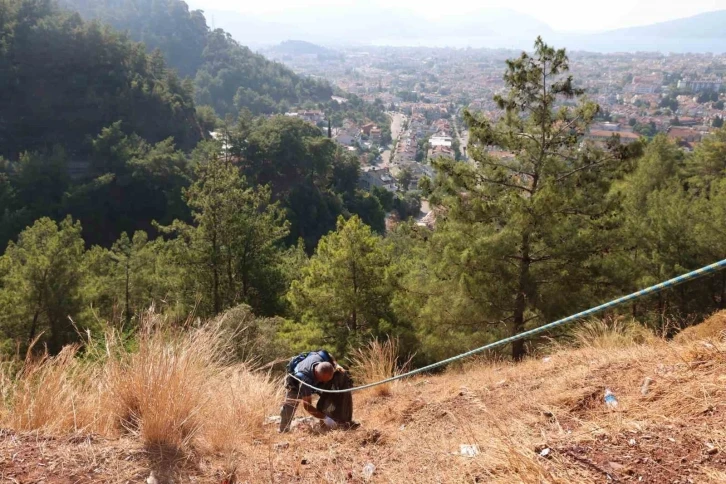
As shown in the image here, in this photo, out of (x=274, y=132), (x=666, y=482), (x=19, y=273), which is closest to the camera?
(x=666, y=482)

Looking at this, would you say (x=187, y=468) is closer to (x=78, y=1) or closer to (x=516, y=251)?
(x=516, y=251)

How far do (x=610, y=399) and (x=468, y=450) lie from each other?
0.93 meters

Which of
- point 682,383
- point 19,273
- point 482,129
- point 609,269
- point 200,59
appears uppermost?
point 200,59

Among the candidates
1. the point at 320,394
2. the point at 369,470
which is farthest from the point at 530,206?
the point at 369,470

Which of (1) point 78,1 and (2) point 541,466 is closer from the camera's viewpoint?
(2) point 541,466

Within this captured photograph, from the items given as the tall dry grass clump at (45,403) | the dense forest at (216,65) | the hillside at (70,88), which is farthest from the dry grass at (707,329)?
the dense forest at (216,65)

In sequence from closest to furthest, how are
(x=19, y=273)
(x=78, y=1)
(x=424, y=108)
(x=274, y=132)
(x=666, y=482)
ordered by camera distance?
1. (x=666, y=482)
2. (x=19, y=273)
3. (x=274, y=132)
4. (x=78, y=1)
5. (x=424, y=108)

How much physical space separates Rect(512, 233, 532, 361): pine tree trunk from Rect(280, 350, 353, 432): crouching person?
4.20 meters

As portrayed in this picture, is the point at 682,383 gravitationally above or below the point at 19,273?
above

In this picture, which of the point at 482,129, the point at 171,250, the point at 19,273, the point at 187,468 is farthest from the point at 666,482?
the point at 19,273

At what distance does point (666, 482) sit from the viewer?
164 centimetres

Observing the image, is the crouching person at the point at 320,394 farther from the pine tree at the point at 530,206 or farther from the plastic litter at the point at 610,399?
the pine tree at the point at 530,206

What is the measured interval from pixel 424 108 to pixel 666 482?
432 feet

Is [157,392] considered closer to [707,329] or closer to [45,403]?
[45,403]
